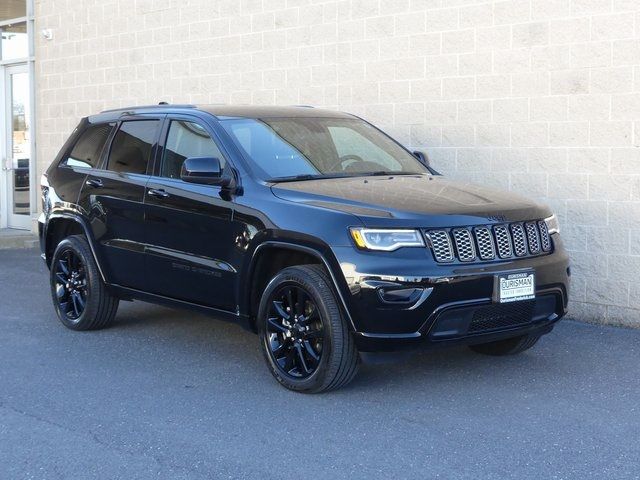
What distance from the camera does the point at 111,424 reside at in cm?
574

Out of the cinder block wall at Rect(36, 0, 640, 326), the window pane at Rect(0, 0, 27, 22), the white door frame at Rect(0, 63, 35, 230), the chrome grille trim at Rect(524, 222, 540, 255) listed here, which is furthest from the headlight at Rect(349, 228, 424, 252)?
the window pane at Rect(0, 0, 27, 22)

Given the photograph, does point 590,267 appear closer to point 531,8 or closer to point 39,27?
point 531,8

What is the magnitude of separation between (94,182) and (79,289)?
0.93 metres

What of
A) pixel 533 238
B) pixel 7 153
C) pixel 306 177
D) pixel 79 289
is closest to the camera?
pixel 533 238

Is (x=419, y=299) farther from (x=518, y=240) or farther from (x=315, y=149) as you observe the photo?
(x=315, y=149)

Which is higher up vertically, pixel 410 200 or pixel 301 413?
pixel 410 200

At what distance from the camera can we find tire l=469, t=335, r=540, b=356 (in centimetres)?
705

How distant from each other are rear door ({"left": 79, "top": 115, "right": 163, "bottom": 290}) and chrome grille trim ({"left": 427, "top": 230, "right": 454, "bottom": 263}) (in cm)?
250

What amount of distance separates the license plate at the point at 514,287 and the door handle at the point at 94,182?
3505 mm

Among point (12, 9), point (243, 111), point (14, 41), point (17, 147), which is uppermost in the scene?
point (12, 9)

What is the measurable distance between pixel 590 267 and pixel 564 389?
8.13ft

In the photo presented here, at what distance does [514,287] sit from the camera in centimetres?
619

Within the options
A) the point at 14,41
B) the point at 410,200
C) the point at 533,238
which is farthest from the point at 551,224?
the point at 14,41

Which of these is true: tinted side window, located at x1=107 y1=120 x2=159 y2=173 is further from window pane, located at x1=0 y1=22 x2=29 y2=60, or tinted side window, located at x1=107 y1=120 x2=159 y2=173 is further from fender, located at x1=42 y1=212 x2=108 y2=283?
window pane, located at x1=0 y1=22 x2=29 y2=60
